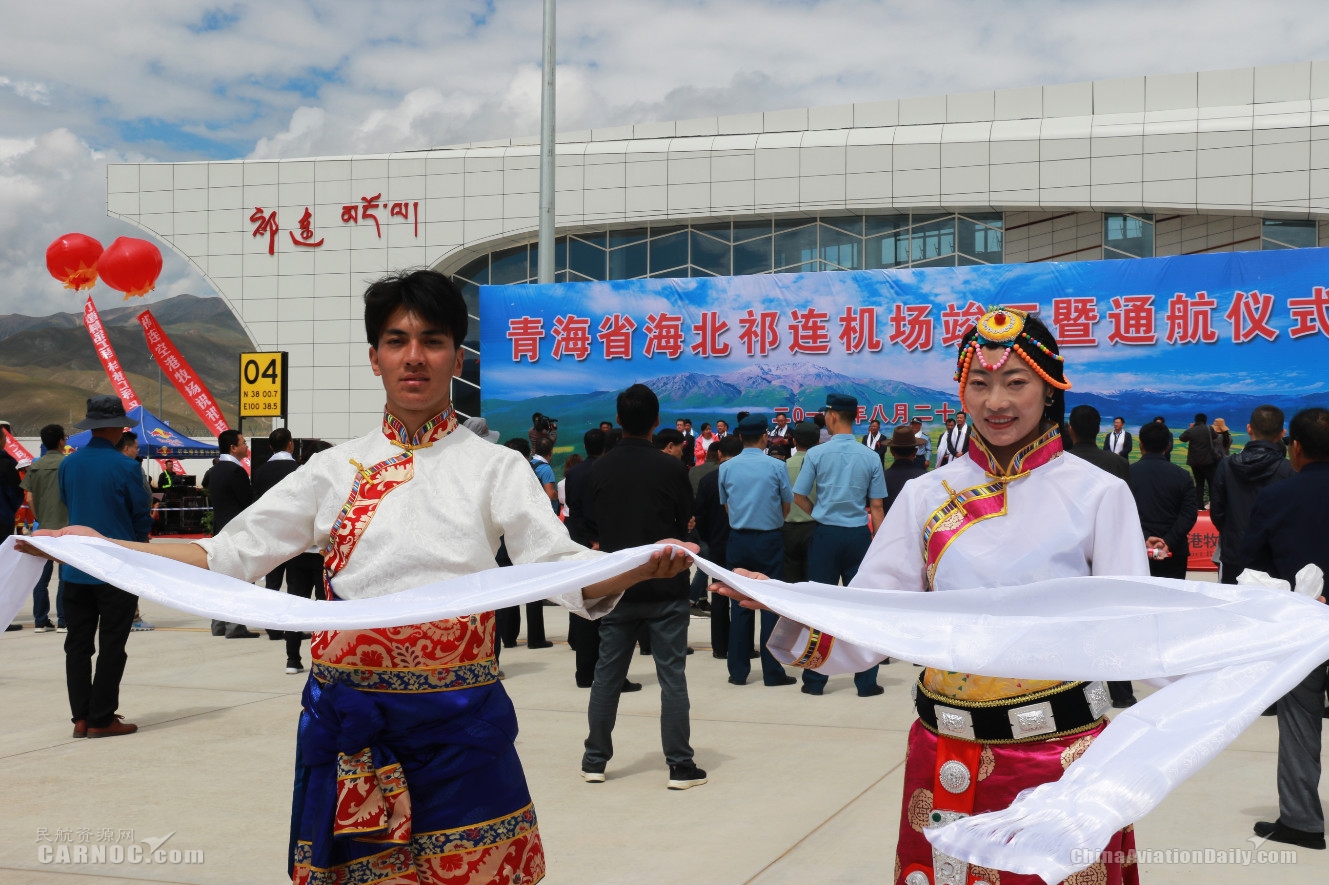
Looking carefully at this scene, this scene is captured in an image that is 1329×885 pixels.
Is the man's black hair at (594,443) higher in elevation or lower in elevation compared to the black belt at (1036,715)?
higher

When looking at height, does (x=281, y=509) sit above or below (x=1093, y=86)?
below

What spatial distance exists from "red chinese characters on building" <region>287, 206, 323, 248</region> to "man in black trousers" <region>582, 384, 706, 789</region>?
92.2ft

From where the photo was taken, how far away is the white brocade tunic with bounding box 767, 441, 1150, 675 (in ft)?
9.11

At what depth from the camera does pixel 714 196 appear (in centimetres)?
3039

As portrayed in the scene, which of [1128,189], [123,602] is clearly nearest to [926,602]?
[123,602]

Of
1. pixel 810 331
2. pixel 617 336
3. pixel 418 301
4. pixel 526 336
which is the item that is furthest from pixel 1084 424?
pixel 526 336

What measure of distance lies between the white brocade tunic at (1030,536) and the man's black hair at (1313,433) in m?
3.03

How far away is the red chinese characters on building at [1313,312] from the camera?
16.5 metres

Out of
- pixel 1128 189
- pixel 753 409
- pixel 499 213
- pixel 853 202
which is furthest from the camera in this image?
pixel 499 213

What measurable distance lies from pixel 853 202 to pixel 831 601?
27663 mm

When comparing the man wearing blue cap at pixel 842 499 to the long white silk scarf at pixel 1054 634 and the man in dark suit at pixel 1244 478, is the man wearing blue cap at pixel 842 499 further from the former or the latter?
the long white silk scarf at pixel 1054 634

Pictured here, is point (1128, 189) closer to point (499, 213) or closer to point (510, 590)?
point (499, 213)

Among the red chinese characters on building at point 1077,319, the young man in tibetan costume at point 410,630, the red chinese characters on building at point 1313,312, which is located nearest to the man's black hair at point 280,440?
the young man in tibetan costume at point 410,630

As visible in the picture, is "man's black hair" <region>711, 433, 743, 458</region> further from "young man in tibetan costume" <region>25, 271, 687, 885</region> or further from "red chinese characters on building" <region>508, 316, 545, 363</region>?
"red chinese characters on building" <region>508, 316, 545, 363</region>
